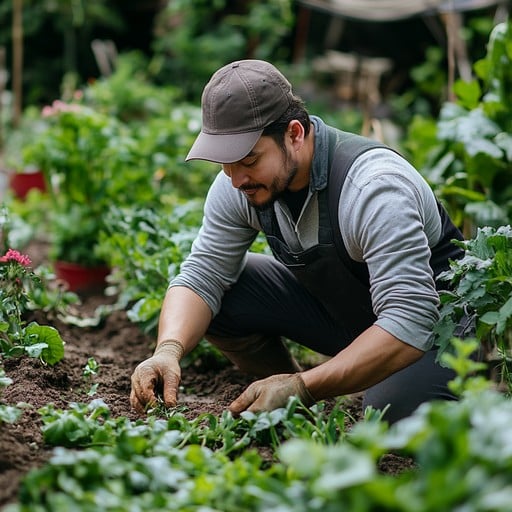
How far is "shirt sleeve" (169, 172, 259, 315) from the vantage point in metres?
3.53

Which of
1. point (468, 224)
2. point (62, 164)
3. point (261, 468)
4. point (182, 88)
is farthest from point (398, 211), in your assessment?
point (182, 88)

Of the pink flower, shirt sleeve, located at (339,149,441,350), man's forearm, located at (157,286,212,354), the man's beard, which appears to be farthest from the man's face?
the pink flower

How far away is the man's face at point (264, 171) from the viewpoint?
3.13 meters

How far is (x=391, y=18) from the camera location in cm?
810

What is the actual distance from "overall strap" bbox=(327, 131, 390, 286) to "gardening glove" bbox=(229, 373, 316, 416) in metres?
0.53

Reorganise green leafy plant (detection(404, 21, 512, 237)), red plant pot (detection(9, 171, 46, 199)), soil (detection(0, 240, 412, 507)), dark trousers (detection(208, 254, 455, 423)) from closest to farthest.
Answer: soil (detection(0, 240, 412, 507)) < dark trousers (detection(208, 254, 455, 423)) < green leafy plant (detection(404, 21, 512, 237)) < red plant pot (detection(9, 171, 46, 199))

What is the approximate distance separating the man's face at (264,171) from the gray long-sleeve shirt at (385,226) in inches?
4.5

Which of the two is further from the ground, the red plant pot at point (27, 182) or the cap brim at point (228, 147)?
the cap brim at point (228, 147)

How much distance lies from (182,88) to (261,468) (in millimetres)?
7923

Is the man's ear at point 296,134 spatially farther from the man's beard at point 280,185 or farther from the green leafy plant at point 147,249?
the green leafy plant at point 147,249

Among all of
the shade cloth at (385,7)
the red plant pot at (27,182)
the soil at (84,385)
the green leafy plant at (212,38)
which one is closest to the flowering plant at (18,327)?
the soil at (84,385)

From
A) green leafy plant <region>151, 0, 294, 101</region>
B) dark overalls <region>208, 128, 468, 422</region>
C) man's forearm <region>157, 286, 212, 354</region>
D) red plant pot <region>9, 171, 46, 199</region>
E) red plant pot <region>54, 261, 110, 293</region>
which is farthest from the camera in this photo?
green leafy plant <region>151, 0, 294, 101</region>

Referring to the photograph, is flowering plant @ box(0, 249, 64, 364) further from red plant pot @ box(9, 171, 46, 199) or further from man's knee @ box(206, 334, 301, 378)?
red plant pot @ box(9, 171, 46, 199)

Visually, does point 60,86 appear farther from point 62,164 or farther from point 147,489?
point 147,489
